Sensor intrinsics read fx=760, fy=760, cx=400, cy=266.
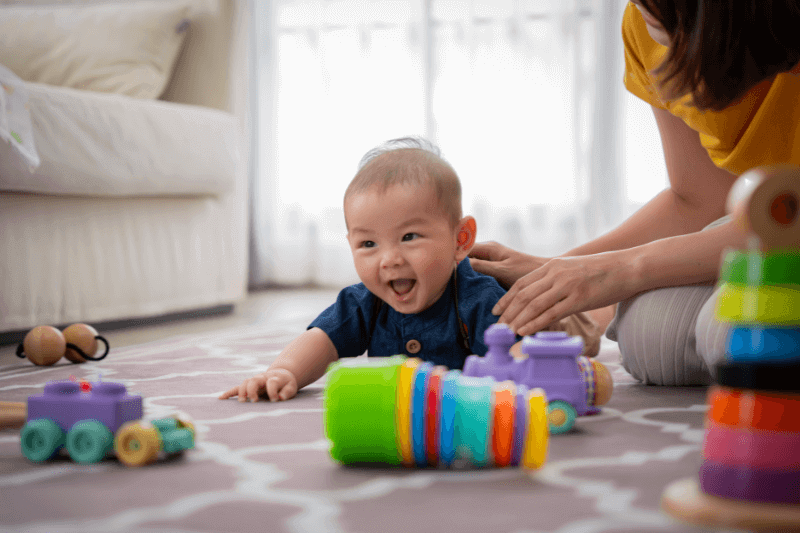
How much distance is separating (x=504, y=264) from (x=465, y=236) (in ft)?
0.36

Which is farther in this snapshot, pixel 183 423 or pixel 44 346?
pixel 44 346

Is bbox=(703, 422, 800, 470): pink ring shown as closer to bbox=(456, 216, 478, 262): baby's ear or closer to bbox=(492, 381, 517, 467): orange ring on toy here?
bbox=(492, 381, 517, 467): orange ring on toy

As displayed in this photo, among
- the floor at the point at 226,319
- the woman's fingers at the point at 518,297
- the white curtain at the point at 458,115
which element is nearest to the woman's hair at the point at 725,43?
the woman's fingers at the point at 518,297

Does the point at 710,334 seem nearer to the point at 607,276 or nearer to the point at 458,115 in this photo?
the point at 607,276

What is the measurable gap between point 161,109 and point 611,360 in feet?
4.32

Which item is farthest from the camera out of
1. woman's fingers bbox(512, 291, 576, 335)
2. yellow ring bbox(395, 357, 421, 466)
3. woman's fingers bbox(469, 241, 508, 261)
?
woman's fingers bbox(469, 241, 508, 261)

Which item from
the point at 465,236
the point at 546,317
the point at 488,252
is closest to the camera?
the point at 546,317

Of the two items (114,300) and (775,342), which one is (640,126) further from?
(775,342)

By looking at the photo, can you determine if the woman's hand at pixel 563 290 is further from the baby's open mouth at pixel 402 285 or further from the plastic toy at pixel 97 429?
the plastic toy at pixel 97 429

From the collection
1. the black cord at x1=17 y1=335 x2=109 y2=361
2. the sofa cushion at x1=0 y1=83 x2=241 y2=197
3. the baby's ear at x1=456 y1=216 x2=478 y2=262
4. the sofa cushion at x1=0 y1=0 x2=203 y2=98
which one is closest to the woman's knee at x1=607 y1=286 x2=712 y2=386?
the baby's ear at x1=456 y1=216 x2=478 y2=262

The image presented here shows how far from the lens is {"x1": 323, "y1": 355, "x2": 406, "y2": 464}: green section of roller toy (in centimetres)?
66

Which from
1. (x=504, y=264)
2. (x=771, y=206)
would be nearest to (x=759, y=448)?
(x=771, y=206)

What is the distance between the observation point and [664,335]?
1.05 m

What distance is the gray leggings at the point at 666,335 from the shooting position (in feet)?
3.41
